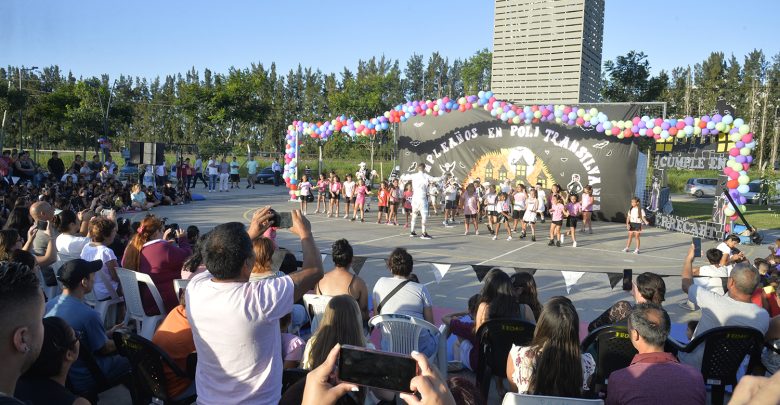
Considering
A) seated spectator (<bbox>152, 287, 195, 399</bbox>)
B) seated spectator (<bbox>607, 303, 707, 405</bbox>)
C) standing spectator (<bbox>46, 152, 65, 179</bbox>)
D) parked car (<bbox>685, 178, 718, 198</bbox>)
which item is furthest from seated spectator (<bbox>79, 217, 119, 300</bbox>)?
parked car (<bbox>685, 178, 718, 198</bbox>)

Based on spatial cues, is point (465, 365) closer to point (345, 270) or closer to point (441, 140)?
point (345, 270)

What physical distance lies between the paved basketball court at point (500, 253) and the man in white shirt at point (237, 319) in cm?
460

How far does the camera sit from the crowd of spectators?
1.79 meters

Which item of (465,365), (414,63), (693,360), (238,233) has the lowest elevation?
(465,365)

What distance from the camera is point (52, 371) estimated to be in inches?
87.0

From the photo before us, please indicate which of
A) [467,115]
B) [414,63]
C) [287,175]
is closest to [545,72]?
[467,115]

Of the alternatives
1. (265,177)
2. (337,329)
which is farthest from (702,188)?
(337,329)

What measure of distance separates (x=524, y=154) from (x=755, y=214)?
42.6 feet

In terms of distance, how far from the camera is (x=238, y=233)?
2643 millimetres

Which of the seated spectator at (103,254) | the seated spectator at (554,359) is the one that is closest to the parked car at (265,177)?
the seated spectator at (103,254)

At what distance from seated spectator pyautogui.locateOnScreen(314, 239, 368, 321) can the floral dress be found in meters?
1.82

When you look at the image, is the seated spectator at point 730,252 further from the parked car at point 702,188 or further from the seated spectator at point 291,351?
the parked car at point 702,188

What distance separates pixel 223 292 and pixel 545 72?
25086 millimetres

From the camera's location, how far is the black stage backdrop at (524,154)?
18531 millimetres
